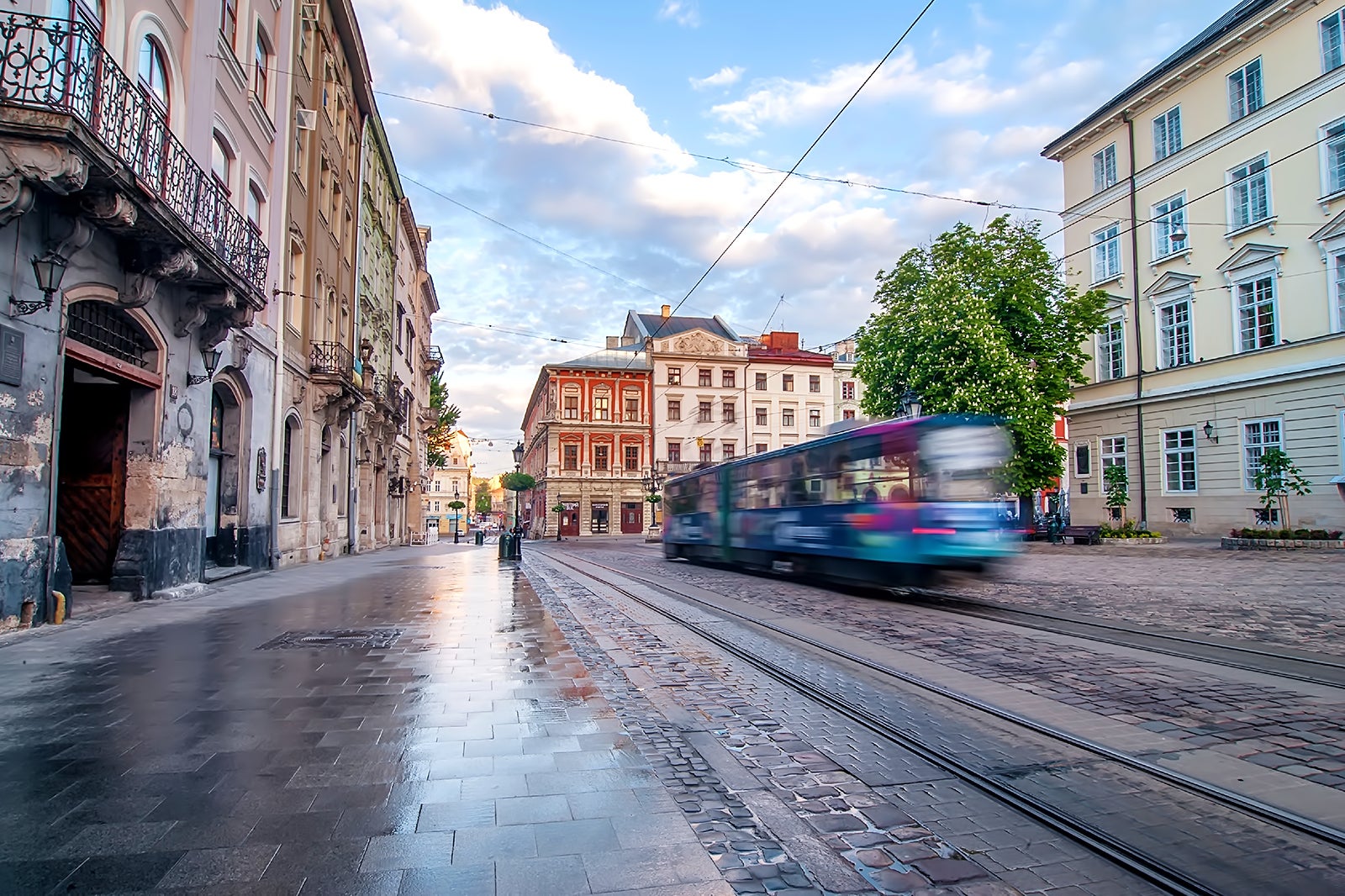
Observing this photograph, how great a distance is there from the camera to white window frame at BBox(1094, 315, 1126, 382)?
107 feet

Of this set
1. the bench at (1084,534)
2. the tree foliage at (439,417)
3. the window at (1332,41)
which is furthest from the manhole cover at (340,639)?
the tree foliage at (439,417)

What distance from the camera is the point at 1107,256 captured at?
33.4m

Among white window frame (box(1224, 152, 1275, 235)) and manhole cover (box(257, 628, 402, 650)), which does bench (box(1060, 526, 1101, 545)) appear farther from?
manhole cover (box(257, 628, 402, 650))

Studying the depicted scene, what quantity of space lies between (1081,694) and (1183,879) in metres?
3.35

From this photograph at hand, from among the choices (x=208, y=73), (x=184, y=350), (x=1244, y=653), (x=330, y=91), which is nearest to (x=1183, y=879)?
(x=1244, y=653)

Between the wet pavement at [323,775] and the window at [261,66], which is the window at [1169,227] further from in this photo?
the wet pavement at [323,775]

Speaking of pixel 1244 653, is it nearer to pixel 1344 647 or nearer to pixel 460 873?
pixel 1344 647

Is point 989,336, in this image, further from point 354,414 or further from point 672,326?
point 672,326

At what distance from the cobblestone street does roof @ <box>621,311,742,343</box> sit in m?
58.8

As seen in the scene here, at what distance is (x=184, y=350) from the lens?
12.8m

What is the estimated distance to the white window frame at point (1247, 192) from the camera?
26.1m

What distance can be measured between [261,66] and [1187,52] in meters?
30.8

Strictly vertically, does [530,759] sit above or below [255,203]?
below

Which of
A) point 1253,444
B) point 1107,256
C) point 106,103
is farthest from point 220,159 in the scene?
point 1107,256
